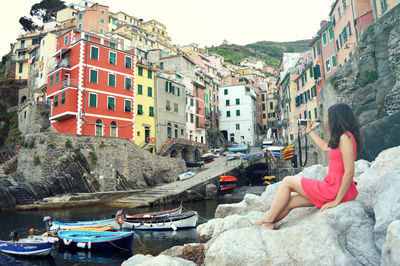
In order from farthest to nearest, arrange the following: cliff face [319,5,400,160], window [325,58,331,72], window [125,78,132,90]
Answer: window [125,78,132,90] < window [325,58,331,72] < cliff face [319,5,400,160]

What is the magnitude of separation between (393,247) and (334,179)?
1.19m

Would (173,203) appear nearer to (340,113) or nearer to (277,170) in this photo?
(277,170)

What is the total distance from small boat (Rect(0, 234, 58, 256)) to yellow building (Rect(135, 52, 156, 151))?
25613 mm

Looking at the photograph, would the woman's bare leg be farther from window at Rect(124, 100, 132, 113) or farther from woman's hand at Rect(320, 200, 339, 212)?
window at Rect(124, 100, 132, 113)

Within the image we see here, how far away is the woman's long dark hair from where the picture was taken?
4180 millimetres

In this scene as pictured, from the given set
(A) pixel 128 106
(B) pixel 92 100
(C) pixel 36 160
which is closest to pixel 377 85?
(A) pixel 128 106

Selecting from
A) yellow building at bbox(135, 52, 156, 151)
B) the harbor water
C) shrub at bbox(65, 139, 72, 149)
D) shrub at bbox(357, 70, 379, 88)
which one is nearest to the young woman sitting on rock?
the harbor water

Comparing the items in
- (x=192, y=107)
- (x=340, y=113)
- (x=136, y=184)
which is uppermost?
(x=192, y=107)

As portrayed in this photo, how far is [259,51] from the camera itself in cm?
17475

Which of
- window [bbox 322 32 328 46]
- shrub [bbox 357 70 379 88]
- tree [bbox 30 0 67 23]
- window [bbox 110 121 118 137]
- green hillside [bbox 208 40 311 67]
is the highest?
green hillside [bbox 208 40 311 67]

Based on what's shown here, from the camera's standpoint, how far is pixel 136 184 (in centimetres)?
3144

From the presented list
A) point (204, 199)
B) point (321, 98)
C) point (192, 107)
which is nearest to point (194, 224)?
point (204, 199)

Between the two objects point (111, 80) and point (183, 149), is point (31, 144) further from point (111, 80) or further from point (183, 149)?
point (183, 149)

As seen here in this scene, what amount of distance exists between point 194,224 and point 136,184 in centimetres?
1594
